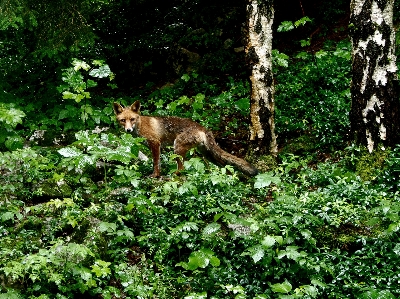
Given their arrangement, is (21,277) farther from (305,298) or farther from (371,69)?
(371,69)

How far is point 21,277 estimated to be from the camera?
5152mm

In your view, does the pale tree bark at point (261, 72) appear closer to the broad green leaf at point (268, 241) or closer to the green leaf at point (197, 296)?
the broad green leaf at point (268, 241)

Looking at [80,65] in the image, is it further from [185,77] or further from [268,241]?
[185,77]

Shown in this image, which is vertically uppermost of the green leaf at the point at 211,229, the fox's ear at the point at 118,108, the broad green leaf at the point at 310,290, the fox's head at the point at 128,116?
the fox's ear at the point at 118,108

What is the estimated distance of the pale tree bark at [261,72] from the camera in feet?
29.4

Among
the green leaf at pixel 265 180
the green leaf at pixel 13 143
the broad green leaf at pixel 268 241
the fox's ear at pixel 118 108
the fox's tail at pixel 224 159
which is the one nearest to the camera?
the broad green leaf at pixel 268 241

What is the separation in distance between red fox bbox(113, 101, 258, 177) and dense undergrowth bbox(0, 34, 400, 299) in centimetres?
51

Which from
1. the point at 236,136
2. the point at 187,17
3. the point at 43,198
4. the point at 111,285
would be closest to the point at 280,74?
the point at 236,136

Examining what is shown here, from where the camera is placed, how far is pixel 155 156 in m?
8.82

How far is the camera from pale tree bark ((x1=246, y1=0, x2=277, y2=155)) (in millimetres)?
8953

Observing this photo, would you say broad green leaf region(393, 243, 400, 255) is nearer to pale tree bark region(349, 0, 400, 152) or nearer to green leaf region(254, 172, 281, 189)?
green leaf region(254, 172, 281, 189)

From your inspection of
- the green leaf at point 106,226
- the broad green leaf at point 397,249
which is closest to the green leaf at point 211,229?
the green leaf at point 106,226

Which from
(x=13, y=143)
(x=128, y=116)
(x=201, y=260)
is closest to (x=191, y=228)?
(x=201, y=260)

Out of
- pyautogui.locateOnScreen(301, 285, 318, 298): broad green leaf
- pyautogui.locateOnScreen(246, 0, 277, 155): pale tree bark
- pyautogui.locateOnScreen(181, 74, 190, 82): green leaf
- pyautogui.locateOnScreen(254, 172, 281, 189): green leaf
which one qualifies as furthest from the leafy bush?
pyautogui.locateOnScreen(301, 285, 318, 298): broad green leaf
